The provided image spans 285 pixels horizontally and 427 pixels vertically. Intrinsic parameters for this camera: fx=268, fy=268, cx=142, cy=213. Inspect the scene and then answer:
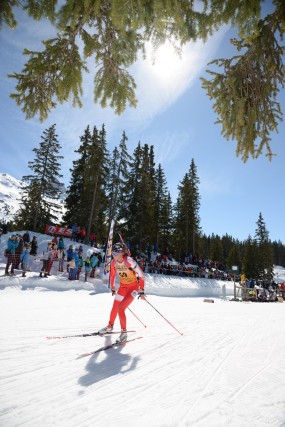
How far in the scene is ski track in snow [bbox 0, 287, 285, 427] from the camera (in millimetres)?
2768

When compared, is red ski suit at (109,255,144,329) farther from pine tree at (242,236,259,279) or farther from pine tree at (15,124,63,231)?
pine tree at (242,236,259,279)

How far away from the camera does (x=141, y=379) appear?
375 centimetres

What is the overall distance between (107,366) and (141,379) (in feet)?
2.51

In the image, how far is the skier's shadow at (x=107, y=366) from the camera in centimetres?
370

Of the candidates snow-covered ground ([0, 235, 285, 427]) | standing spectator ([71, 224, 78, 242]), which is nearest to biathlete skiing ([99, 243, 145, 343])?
snow-covered ground ([0, 235, 285, 427])

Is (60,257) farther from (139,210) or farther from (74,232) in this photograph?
(139,210)

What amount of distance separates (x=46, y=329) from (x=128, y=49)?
256 inches

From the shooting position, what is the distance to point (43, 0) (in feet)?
13.9

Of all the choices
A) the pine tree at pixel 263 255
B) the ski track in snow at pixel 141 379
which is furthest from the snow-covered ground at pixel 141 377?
the pine tree at pixel 263 255

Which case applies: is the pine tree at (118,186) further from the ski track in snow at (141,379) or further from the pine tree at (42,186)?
the ski track in snow at (141,379)

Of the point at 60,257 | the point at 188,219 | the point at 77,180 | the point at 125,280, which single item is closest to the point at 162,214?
the point at 188,219

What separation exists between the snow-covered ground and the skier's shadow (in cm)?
1

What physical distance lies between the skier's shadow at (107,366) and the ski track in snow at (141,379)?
0.01 meters

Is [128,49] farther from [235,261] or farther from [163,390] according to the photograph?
[235,261]
